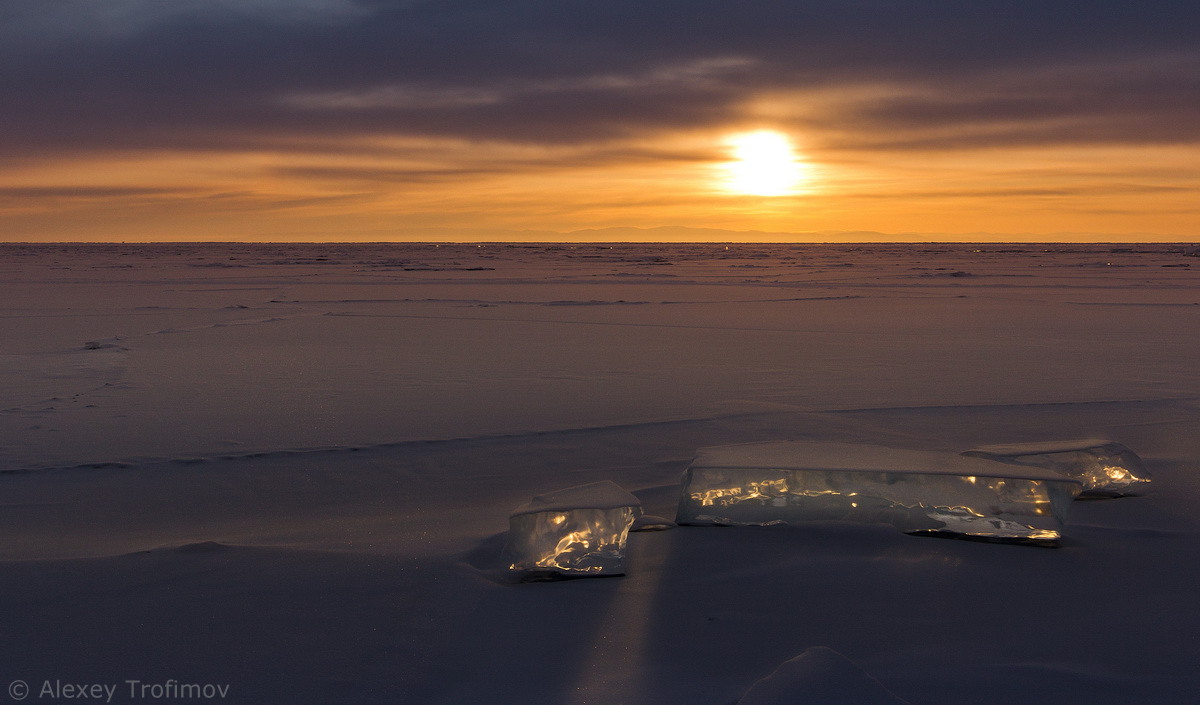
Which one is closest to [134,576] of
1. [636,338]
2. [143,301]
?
[636,338]

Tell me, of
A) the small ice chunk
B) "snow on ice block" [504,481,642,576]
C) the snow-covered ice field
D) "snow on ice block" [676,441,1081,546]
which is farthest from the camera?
A: "snow on ice block" [676,441,1081,546]

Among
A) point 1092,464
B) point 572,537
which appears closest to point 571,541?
point 572,537

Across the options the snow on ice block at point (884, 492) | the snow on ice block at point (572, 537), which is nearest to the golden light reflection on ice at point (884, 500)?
the snow on ice block at point (884, 492)

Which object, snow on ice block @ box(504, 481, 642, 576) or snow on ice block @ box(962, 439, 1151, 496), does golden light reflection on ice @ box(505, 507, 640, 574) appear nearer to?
snow on ice block @ box(504, 481, 642, 576)

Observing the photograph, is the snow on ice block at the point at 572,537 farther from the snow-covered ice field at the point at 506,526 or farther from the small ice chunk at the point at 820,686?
the small ice chunk at the point at 820,686

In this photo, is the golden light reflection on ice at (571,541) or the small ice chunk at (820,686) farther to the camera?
the golden light reflection on ice at (571,541)

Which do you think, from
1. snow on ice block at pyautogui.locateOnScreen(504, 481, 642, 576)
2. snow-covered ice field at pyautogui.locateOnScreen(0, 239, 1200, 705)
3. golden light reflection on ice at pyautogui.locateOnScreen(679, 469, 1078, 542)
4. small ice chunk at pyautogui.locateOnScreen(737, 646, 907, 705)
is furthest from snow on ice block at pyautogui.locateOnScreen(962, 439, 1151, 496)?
small ice chunk at pyautogui.locateOnScreen(737, 646, 907, 705)

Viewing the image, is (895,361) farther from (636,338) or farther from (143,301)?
(143,301)
